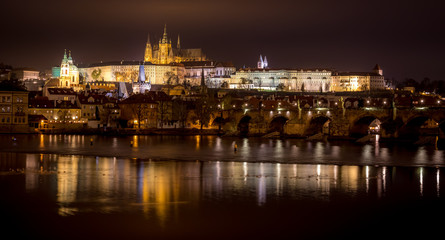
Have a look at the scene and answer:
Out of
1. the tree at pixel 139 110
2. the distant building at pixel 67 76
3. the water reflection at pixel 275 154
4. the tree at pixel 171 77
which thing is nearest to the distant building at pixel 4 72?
the distant building at pixel 67 76

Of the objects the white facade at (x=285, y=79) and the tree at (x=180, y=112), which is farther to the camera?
the white facade at (x=285, y=79)

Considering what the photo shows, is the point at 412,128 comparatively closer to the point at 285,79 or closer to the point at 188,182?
the point at 188,182

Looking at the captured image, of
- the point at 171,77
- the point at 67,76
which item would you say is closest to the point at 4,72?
the point at 67,76

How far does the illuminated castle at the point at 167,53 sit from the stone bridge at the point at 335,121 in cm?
11089

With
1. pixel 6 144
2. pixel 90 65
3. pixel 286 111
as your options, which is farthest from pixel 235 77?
pixel 6 144

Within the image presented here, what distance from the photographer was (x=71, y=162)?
26938mm

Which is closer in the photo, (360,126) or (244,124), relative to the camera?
(360,126)

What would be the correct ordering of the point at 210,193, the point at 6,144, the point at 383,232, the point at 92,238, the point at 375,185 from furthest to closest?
the point at 6,144 → the point at 375,185 → the point at 210,193 → the point at 383,232 → the point at 92,238

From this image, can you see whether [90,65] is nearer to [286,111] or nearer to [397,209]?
[286,111]

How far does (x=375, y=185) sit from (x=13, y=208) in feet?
41.7

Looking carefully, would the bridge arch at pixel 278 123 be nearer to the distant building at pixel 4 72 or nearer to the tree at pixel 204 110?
the tree at pixel 204 110

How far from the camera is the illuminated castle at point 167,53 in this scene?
172 m

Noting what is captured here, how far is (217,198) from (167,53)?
158658 millimetres

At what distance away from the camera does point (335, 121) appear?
5122 centimetres
